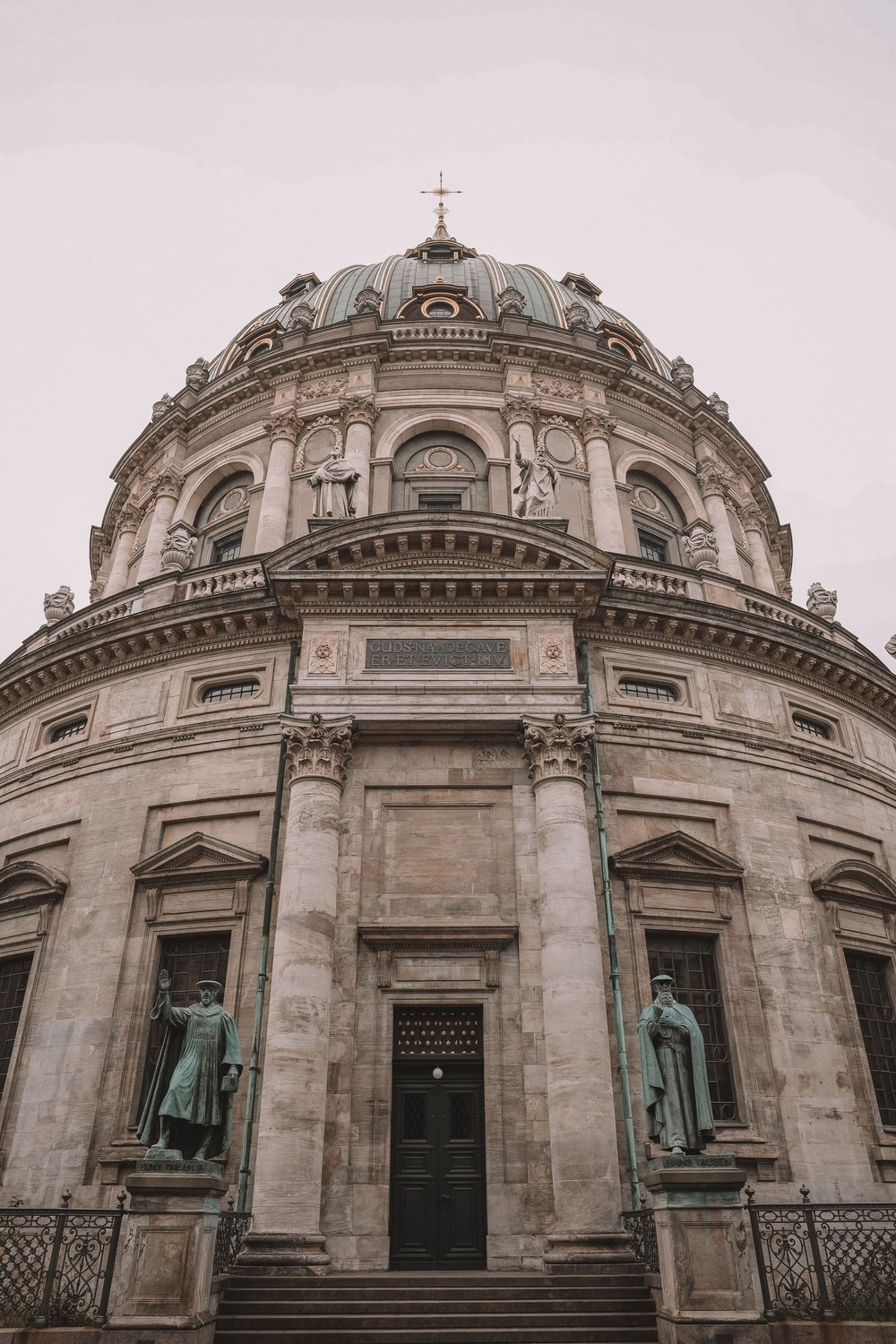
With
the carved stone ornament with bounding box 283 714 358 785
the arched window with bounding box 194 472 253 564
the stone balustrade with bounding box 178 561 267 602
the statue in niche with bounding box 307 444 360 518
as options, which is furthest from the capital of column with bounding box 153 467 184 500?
the carved stone ornament with bounding box 283 714 358 785

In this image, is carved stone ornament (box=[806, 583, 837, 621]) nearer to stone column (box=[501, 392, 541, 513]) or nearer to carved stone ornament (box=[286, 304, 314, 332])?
stone column (box=[501, 392, 541, 513])

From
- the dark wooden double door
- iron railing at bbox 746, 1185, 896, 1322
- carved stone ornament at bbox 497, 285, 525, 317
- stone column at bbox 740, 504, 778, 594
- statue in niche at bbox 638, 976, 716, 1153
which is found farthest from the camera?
stone column at bbox 740, 504, 778, 594

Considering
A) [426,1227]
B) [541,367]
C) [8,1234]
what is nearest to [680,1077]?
[426,1227]

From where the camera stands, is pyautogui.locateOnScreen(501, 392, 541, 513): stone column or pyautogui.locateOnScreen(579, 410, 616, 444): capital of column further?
pyautogui.locateOnScreen(579, 410, 616, 444): capital of column

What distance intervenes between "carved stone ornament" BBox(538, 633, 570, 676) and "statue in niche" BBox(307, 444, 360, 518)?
6593 mm

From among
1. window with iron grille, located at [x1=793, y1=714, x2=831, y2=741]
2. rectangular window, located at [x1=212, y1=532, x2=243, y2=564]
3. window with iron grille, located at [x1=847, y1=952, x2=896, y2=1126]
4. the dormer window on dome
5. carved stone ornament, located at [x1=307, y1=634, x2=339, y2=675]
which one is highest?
the dormer window on dome

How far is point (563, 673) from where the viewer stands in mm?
19828

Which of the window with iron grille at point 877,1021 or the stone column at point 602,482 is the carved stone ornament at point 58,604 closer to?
the stone column at point 602,482

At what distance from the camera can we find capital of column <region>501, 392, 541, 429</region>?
2819cm

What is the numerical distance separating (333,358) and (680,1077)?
75.0ft

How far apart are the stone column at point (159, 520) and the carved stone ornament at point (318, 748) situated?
11948mm

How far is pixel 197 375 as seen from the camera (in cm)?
3397

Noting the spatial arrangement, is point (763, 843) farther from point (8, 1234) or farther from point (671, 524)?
point (8, 1234)

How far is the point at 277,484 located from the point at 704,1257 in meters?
21.4
